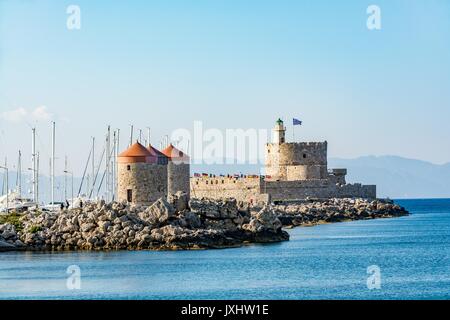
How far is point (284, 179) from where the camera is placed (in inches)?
2291

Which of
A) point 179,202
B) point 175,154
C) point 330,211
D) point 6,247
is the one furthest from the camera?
point 330,211

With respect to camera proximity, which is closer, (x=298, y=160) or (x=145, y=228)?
(x=145, y=228)

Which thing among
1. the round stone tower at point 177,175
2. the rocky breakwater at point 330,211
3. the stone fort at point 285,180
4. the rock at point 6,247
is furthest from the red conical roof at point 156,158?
the stone fort at point 285,180

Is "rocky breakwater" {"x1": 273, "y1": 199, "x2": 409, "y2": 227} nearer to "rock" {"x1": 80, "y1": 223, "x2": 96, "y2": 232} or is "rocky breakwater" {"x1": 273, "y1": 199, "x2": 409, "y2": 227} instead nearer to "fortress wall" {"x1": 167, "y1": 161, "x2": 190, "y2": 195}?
"fortress wall" {"x1": 167, "y1": 161, "x2": 190, "y2": 195}

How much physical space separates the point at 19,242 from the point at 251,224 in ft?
23.3

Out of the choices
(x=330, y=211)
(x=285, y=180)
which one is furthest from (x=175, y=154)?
(x=285, y=180)

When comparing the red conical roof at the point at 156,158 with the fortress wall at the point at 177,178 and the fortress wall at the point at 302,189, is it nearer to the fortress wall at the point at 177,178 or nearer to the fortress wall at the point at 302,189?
the fortress wall at the point at 177,178

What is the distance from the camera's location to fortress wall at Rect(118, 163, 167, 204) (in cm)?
3747

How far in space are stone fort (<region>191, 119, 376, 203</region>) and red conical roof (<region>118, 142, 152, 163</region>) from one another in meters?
18.1

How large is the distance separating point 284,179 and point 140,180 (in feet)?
70.3

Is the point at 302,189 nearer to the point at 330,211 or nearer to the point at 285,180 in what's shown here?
the point at 285,180

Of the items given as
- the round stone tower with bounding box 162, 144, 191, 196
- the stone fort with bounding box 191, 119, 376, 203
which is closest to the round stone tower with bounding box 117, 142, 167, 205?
the round stone tower with bounding box 162, 144, 191, 196

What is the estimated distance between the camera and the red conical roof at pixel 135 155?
3769cm
